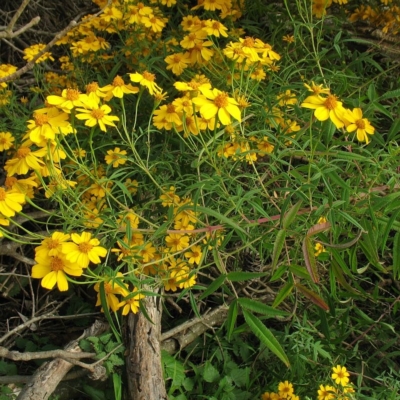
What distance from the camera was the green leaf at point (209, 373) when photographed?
1955 mm

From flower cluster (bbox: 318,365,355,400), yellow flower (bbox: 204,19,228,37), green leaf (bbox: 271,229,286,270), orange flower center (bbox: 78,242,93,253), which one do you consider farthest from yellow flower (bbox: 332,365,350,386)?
yellow flower (bbox: 204,19,228,37)

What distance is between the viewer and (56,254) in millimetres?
1053

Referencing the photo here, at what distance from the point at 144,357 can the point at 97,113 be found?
915mm

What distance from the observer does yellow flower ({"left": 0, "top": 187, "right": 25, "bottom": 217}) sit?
1.09 m

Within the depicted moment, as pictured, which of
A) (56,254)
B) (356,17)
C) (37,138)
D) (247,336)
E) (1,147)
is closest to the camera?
(56,254)

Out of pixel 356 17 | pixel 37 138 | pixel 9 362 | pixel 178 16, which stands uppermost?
pixel 37 138

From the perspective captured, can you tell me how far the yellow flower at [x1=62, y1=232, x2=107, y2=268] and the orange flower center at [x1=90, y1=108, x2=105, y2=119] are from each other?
310 mm

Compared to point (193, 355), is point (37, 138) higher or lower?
higher

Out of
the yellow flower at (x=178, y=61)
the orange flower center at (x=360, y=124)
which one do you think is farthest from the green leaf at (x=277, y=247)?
the yellow flower at (x=178, y=61)

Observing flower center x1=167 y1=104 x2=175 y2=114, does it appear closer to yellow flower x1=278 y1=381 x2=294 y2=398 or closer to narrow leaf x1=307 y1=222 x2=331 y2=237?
narrow leaf x1=307 y1=222 x2=331 y2=237

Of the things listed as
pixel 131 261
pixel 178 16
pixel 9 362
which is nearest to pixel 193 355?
pixel 9 362

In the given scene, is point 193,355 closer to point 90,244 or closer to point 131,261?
point 131,261

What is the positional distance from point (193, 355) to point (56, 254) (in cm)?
120

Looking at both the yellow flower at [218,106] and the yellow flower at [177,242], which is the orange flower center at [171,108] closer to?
the yellow flower at [218,106]
